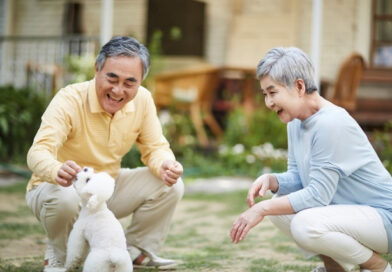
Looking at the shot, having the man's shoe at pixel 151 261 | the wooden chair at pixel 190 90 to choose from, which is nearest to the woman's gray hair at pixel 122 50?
the man's shoe at pixel 151 261

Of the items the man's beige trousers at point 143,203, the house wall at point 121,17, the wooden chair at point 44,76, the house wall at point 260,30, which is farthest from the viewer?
the house wall at point 121,17

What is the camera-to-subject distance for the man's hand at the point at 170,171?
3658 millimetres

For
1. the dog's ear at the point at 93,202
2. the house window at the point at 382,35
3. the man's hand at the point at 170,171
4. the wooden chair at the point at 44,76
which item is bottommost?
the dog's ear at the point at 93,202

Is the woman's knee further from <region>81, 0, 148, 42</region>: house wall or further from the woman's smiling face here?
<region>81, 0, 148, 42</region>: house wall

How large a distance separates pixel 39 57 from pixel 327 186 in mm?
8193

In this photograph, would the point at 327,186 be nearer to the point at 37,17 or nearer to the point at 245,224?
the point at 245,224

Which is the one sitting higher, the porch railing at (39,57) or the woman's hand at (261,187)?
the porch railing at (39,57)

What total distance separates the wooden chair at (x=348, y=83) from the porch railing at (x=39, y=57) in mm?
3231

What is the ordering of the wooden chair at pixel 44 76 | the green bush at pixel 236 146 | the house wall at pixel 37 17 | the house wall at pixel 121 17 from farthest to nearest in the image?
the house wall at pixel 37 17 < the house wall at pixel 121 17 < the wooden chair at pixel 44 76 < the green bush at pixel 236 146

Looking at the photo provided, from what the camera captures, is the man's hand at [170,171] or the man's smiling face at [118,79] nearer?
the man's smiling face at [118,79]

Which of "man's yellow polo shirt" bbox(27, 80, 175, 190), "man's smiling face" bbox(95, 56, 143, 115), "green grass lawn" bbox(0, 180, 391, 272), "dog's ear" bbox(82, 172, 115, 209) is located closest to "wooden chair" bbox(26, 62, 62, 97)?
"green grass lawn" bbox(0, 180, 391, 272)

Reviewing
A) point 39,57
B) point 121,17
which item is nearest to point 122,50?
point 39,57

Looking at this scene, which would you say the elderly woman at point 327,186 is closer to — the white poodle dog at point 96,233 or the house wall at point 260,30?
the white poodle dog at point 96,233

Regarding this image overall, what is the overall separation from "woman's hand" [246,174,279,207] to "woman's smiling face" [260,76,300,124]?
40 cm
